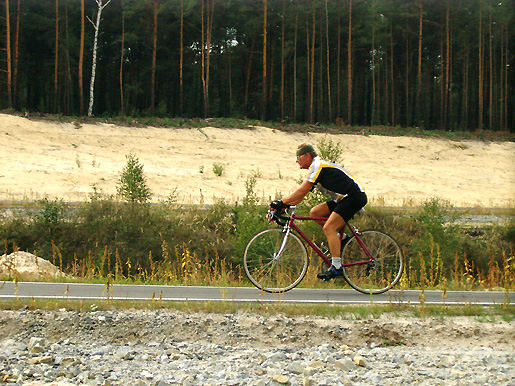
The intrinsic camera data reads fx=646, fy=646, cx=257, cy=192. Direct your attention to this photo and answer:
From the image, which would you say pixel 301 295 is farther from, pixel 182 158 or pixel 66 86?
pixel 66 86

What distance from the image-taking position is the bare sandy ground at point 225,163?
29.0m

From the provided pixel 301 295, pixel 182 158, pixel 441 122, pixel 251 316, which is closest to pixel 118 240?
pixel 301 295

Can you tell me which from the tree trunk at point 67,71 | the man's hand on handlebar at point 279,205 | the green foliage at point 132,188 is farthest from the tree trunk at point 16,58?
the man's hand on handlebar at point 279,205

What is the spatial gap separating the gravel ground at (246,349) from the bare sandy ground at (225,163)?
1687cm

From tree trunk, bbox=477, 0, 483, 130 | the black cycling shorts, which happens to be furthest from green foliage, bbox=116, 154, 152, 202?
tree trunk, bbox=477, 0, 483, 130

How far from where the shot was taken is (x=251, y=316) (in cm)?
855

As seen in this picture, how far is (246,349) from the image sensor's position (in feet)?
24.7

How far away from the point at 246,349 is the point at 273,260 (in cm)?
258

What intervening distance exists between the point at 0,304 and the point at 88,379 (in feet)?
9.80

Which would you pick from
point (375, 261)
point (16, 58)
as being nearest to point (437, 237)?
point (375, 261)

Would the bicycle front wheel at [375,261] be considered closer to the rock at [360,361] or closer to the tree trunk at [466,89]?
the rock at [360,361]

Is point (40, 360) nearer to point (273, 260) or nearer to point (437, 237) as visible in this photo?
point (273, 260)

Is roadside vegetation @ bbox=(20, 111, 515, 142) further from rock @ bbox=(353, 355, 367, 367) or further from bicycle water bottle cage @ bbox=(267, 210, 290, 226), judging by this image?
rock @ bbox=(353, 355, 367, 367)

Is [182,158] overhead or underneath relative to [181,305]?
overhead
